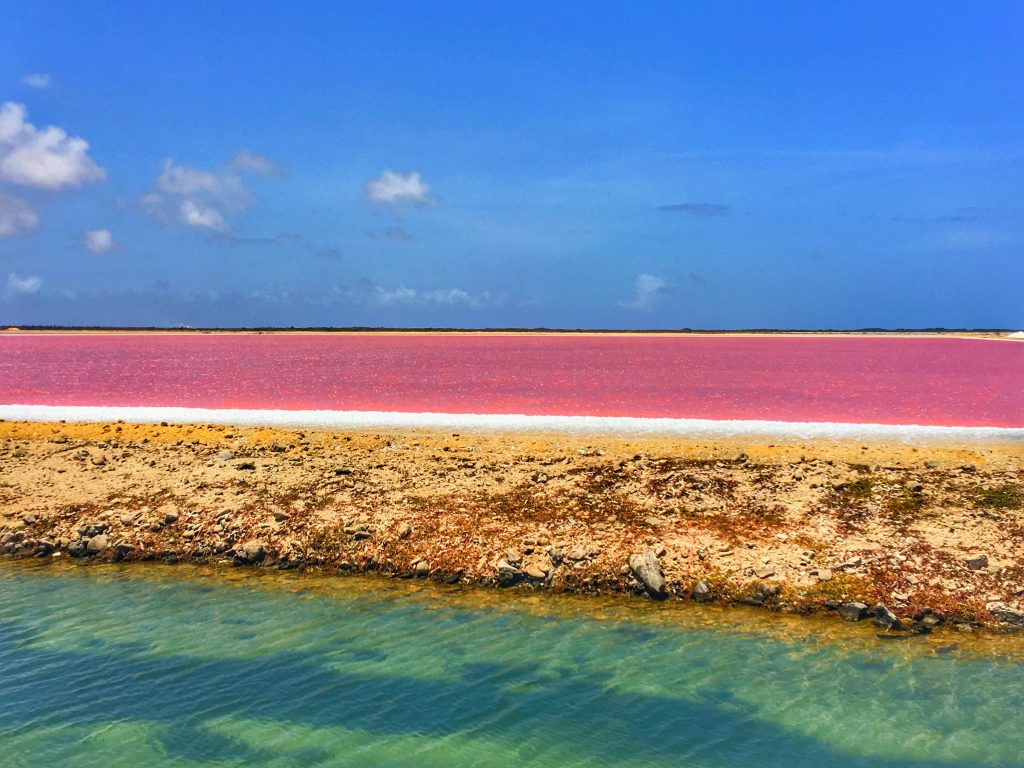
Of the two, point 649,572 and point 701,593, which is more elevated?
point 649,572

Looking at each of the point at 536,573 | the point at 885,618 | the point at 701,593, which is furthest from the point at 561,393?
the point at 885,618

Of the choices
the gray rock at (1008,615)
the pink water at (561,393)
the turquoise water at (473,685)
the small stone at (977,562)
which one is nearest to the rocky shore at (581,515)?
the gray rock at (1008,615)

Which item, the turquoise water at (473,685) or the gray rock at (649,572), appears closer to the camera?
the turquoise water at (473,685)

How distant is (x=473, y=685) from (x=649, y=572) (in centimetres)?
398

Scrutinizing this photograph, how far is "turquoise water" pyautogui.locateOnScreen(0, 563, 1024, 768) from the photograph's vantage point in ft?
28.1

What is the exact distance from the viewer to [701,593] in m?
12.5

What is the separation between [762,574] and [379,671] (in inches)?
245

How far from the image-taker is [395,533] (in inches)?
574

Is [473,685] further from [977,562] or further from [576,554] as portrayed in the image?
[977,562]

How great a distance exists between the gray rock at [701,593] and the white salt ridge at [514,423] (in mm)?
9517

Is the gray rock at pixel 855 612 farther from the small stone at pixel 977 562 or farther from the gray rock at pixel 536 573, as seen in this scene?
the gray rock at pixel 536 573

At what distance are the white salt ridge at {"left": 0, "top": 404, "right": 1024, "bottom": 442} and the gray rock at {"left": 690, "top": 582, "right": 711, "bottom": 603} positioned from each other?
31.2 ft

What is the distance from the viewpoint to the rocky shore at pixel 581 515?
12.6 m

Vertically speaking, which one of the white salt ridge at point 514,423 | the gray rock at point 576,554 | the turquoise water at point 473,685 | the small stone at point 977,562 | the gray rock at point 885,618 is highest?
the white salt ridge at point 514,423
